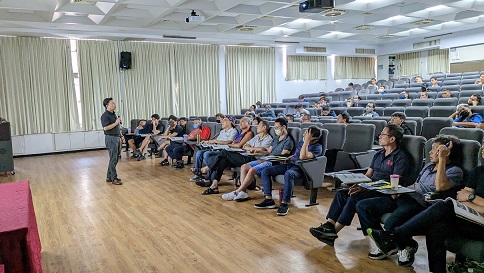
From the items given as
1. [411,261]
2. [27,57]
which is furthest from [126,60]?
[411,261]

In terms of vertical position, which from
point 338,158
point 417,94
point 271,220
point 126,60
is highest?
point 126,60

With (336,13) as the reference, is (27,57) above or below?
below

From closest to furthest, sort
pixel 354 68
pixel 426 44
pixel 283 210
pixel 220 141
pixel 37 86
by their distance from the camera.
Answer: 1. pixel 283 210
2. pixel 220 141
3. pixel 37 86
4. pixel 426 44
5. pixel 354 68

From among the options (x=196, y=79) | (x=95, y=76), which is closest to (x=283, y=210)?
(x=95, y=76)

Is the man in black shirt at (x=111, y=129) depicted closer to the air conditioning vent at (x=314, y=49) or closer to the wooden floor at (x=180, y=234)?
the wooden floor at (x=180, y=234)

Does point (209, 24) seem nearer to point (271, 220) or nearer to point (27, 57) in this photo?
point (27, 57)

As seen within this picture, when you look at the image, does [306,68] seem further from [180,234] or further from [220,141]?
[180,234]

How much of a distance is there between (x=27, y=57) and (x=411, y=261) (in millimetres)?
10830

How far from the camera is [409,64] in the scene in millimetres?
17078

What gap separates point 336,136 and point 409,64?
13367 millimetres

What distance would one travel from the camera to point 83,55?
11312mm

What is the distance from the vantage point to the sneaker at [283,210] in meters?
4.53

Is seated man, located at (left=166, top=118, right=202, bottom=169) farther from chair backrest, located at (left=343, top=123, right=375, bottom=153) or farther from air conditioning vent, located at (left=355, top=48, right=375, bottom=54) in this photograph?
air conditioning vent, located at (left=355, top=48, right=375, bottom=54)

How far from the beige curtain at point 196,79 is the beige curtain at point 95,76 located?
2.03 meters
